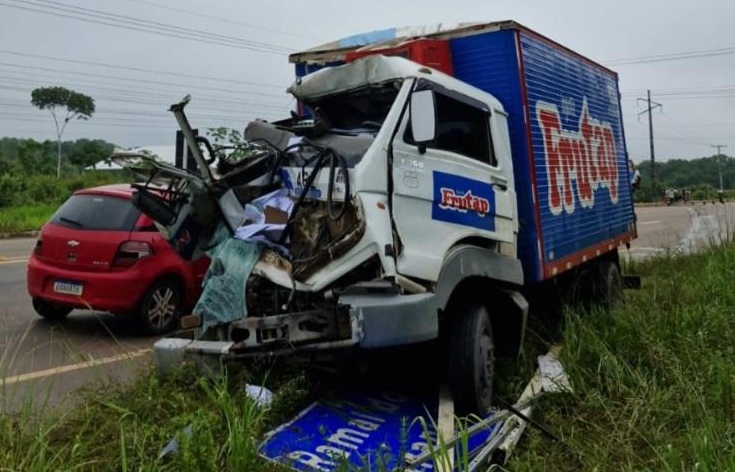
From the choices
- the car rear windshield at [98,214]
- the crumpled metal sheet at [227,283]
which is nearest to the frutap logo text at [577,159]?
the crumpled metal sheet at [227,283]

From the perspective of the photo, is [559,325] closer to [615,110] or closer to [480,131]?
[480,131]

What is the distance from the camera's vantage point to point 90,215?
6.81 metres

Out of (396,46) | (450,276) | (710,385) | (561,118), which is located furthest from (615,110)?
(450,276)

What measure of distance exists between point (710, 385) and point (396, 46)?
11.7 ft

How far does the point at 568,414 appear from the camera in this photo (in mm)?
4641

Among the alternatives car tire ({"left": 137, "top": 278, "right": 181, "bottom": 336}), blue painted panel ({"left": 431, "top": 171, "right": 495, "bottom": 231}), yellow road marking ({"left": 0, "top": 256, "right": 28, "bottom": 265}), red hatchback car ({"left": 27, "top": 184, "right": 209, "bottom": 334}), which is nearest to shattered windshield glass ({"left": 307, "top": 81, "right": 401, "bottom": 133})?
blue painted panel ({"left": 431, "top": 171, "right": 495, "bottom": 231})

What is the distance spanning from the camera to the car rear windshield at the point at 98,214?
6.73m

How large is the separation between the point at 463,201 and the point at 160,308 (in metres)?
3.76

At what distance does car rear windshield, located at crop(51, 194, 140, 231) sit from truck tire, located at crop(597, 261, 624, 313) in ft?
17.8

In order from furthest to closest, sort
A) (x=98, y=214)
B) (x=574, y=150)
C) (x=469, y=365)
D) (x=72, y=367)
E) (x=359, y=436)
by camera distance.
Answer: 1. (x=574, y=150)
2. (x=98, y=214)
3. (x=72, y=367)
4. (x=469, y=365)
5. (x=359, y=436)

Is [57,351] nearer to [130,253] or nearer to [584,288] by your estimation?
[130,253]

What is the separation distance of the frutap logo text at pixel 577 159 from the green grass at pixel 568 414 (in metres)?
1.34

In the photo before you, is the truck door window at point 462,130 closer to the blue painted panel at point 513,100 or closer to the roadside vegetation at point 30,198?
the blue painted panel at point 513,100

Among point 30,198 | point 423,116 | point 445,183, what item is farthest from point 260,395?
point 30,198
